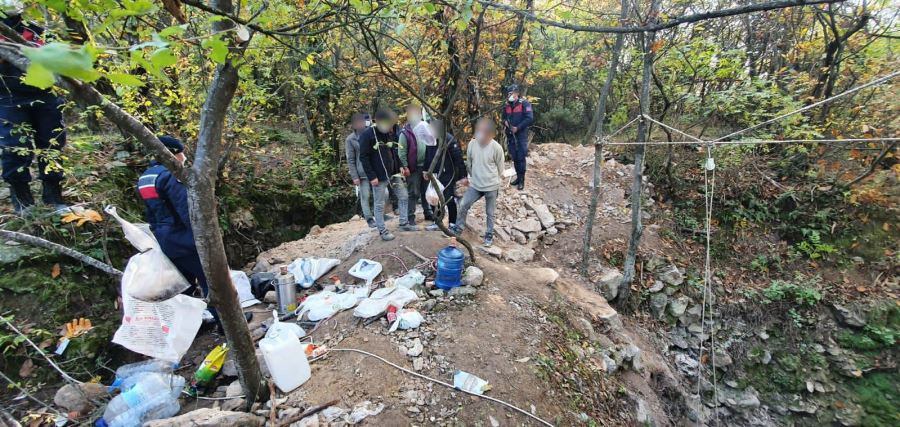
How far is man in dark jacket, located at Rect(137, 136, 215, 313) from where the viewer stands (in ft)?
10.1

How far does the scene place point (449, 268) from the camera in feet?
13.0

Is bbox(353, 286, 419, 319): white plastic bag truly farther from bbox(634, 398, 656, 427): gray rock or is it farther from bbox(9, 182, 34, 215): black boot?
bbox(9, 182, 34, 215): black boot

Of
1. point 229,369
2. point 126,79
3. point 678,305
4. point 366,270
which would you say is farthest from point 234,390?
point 678,305

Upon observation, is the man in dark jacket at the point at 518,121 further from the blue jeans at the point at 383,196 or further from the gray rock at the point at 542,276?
the gray rock at the point at 542,276

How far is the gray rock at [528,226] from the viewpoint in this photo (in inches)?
257

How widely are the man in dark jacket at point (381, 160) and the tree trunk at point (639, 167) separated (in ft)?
10.4

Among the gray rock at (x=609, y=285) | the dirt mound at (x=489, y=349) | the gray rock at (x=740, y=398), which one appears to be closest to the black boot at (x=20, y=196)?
the dirt mound at (x=489, y=349)

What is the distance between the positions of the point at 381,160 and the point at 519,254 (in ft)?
8.49

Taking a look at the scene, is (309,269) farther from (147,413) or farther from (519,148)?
(519,148)

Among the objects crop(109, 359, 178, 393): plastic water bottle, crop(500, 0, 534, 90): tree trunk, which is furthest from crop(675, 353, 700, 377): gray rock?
crop(109, 359, 178, 393): plastic water bottle

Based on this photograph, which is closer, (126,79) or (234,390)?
(126,79)

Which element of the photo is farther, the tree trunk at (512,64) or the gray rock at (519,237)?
the tree trunk at (512,64)

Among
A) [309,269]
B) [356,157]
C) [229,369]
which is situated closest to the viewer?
[229,369]

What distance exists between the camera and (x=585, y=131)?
13.1 meters
